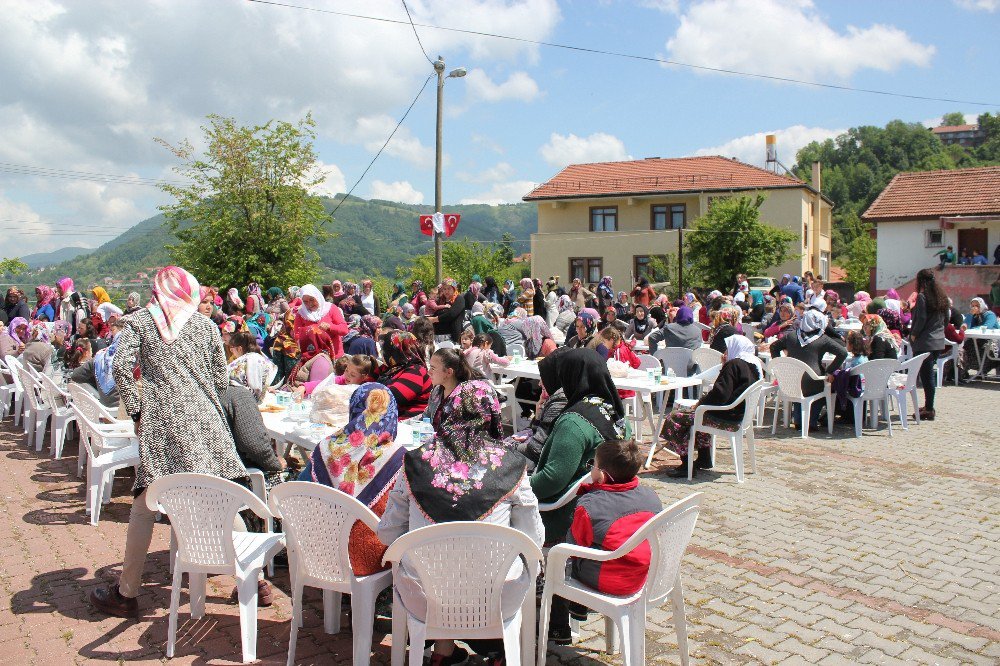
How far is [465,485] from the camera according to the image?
10.3 feet

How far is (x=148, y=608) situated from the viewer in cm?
419

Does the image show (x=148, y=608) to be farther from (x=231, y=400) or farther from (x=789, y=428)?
(x=789, y=428)

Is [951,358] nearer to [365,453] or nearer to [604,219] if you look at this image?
[365,453]

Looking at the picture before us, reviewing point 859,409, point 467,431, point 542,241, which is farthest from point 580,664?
point 542,241

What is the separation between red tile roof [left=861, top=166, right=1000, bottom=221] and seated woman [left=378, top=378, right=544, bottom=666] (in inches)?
1257

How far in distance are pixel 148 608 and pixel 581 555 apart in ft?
8.29

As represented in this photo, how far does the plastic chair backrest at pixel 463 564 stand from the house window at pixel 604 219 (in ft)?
125

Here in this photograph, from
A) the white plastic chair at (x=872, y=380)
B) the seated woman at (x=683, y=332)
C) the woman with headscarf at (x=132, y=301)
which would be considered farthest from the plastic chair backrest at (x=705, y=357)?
Answer: the woman with headscarf at (x=132, y=301)

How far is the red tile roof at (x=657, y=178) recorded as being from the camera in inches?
1512

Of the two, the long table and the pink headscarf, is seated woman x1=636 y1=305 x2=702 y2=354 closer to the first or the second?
the long table

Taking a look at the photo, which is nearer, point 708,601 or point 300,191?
point 708,601

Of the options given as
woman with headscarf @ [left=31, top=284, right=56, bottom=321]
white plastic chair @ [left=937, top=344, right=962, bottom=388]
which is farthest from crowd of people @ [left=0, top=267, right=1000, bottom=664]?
white plastic chair @ [left=937, top=344, right=962, bottom=388]

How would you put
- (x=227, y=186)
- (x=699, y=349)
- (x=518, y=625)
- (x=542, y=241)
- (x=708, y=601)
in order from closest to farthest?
(x=518, y=625) → (x=708, y=601) → (x=699, y=349) → (x=227, y=186) → (x=542, y=241)

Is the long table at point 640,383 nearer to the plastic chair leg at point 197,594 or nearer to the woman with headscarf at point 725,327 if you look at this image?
the woman with headscarf at point 725,327
